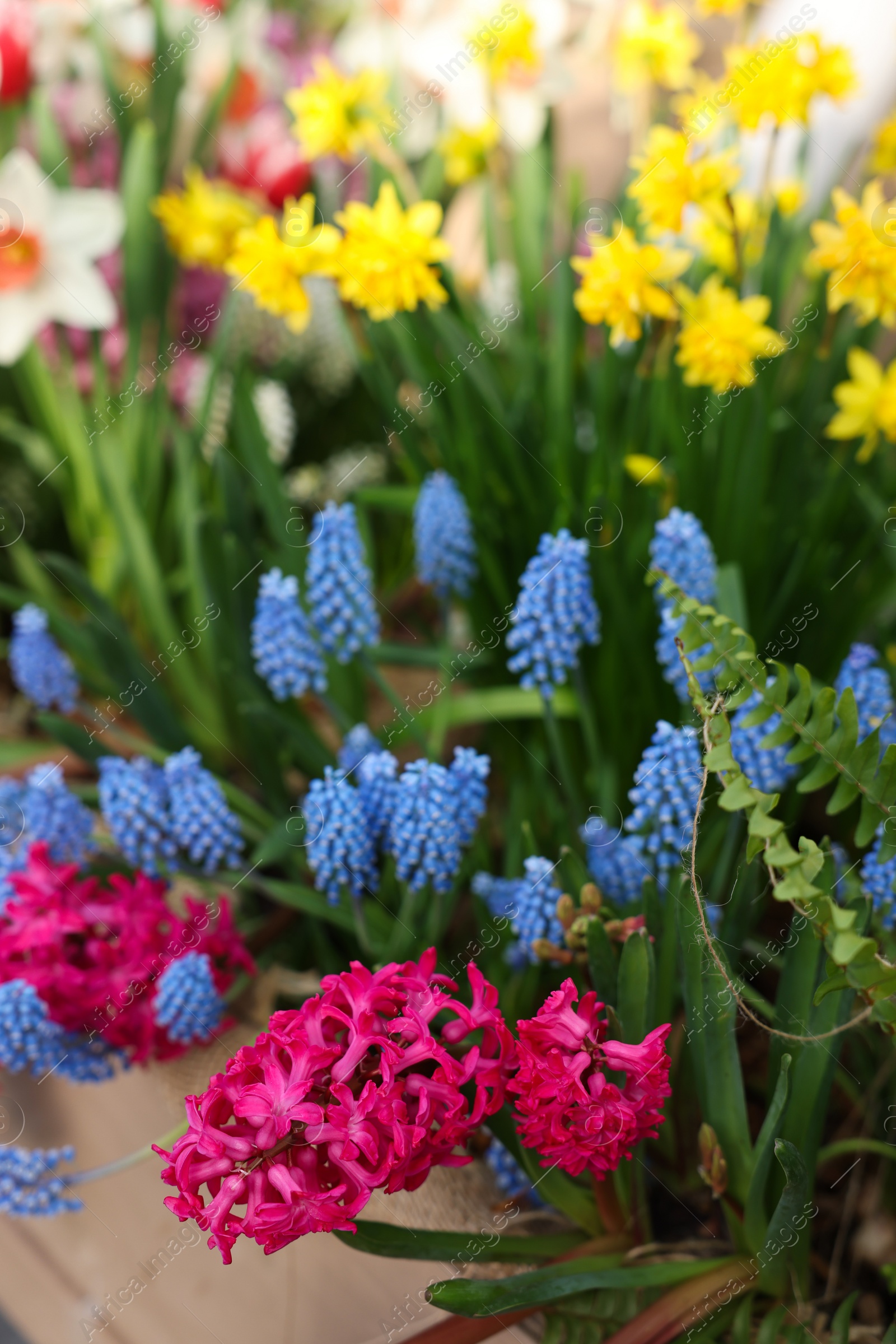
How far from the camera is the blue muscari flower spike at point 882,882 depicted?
0.71 meters

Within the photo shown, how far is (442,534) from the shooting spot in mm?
955

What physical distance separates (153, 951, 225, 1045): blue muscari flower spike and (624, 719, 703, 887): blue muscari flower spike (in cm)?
34

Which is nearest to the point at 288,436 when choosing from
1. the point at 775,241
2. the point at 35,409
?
the point at 35,409

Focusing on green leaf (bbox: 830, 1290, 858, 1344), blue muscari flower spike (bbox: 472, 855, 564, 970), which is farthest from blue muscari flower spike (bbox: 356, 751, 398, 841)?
green leaf (bbox: 830, 1290, 858, 1344)

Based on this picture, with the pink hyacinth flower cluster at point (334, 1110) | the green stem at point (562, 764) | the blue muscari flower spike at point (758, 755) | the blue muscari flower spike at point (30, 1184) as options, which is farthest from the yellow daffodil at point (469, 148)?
the blue muscari flower spike at point (30, 1184)

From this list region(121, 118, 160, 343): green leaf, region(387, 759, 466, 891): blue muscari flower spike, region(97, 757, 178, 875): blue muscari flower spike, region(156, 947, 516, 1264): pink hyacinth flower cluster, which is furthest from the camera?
region(121, 118, 160, 343): green leaf

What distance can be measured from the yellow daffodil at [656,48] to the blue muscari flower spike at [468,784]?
0.93m

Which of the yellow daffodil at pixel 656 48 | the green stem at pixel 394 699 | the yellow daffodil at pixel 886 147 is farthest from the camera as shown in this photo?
the yellow daffodil at pixel 656 48

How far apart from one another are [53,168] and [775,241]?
37.5 inches

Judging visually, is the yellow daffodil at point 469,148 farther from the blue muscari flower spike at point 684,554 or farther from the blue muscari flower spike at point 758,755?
the blue muscari flower spike at point 758,755

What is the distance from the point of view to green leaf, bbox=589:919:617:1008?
684 mm

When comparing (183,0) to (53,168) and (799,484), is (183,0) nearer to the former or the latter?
(53,168)

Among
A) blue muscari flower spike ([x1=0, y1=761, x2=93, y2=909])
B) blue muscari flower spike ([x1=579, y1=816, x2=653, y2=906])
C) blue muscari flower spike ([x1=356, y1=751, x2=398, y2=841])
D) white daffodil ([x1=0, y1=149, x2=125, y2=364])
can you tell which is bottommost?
blue muscari flower spike ([x1=579, y1=816, x2=653, y2=906])

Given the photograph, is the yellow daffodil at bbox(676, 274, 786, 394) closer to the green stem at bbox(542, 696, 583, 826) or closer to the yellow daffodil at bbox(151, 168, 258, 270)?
the green stem at bbox(542, 696, 583, 826)
